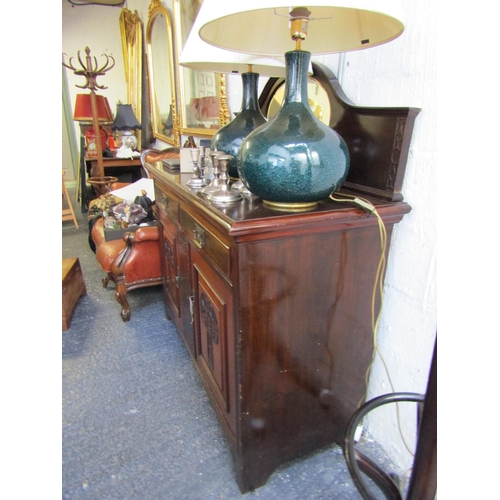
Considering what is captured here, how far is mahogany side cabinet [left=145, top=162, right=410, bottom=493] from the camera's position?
36.8 inches

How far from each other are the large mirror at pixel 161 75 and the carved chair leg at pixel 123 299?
170cm

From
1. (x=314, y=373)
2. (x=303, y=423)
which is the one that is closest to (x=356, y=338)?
(x=314, y=373)

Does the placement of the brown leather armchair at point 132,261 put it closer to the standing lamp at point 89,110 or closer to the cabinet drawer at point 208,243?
the cabinet drawer at point 208,243

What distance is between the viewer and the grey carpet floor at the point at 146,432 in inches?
48.8

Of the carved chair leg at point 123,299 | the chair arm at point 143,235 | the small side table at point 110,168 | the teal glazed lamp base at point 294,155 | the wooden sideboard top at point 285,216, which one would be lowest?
the carved chair leg at point 123,299

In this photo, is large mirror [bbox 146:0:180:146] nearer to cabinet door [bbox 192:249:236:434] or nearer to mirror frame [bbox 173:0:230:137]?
mirror frame [bbox 173:0:230:137]

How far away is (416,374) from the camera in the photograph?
1165 millimetres

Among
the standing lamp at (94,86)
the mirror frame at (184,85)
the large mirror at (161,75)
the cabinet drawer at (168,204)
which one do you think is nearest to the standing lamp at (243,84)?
the cabinet drawer at (168,204)

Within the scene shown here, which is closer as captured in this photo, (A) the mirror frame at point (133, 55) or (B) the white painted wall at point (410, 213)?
(B) the white painted wall at point (410, 213)

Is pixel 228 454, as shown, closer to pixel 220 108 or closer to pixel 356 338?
pixel 356 338

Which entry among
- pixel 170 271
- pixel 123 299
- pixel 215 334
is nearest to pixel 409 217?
pixel 215 334

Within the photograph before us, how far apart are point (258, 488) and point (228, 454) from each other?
183 mm

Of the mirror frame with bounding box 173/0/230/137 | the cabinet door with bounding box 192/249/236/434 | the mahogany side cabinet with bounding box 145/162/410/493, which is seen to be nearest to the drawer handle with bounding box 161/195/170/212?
the mahogany side cabinet with bounding box 145/162/410/493

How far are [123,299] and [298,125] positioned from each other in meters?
1.76
